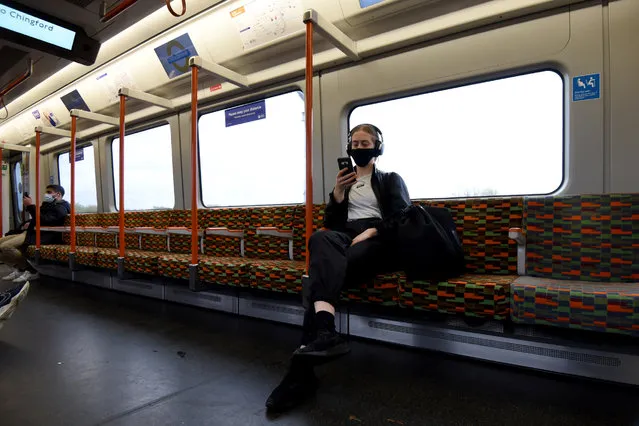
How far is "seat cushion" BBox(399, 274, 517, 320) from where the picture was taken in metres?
1.89

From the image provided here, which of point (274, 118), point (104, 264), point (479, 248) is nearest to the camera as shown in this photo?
point (479, 248)

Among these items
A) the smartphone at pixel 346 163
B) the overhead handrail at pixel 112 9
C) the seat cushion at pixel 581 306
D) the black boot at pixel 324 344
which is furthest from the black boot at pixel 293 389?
the overhead handrail at pixel 112 9

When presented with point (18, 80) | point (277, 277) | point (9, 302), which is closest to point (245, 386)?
point (277, 277)

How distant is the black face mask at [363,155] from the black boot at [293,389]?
1.43 meters

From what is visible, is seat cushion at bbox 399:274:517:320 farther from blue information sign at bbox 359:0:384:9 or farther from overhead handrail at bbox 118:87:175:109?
overhead handrail at bbox 118:87:175:109

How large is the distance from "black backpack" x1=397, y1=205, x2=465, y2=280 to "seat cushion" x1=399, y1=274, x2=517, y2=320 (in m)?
0.06

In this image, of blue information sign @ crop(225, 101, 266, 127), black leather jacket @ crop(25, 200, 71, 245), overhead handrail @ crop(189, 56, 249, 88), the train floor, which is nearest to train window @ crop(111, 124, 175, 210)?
blue information sign @ crop(225, 101, 266, 127)

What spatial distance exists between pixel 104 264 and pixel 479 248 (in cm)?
437

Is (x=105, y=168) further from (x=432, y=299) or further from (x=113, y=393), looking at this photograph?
(x=432, y=299)

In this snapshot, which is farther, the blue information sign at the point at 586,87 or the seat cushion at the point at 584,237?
the blue information sign at the point at 586,87

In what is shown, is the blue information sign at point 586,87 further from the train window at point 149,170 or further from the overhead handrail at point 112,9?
the train window at point 149,170

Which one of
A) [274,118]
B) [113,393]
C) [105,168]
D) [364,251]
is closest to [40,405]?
[113,393]

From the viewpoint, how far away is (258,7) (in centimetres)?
347

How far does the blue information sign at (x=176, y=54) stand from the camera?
164 inches
